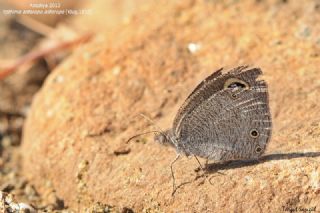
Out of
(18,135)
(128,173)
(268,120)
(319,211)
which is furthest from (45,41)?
(319,211)

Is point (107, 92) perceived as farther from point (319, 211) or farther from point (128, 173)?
point (319, 211)

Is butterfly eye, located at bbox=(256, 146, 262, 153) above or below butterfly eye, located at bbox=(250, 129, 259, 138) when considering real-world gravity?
below

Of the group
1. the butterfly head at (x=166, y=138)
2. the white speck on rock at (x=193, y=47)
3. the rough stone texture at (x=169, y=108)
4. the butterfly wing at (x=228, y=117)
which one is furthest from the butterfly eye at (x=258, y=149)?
the white speck on rock at (x=193, y=47)

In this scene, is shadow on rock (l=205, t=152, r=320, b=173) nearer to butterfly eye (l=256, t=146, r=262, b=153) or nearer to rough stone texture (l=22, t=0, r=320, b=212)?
rough stone texture (l=22, t=0, r=320, b=212)

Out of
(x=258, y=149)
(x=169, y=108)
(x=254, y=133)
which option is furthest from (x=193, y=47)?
(x=258, y=149)

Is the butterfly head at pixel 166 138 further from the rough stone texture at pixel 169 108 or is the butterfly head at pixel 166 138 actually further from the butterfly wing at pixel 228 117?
the rough stone texture at pixel 169 108

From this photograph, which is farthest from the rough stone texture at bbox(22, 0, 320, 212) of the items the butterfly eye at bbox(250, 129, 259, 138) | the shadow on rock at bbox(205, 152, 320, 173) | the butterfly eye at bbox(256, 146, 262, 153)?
the butterfly eye at bbox(250, 129, 259, 138)

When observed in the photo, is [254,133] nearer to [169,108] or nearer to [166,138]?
[166,138]
